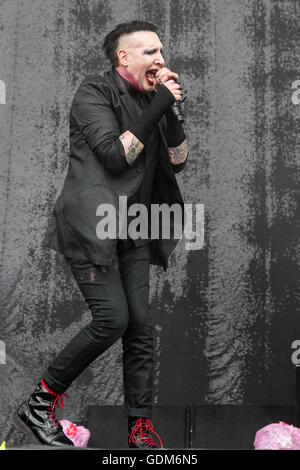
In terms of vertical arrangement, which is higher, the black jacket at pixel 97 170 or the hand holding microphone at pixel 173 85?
the hand holding microphone at pixel 173 85

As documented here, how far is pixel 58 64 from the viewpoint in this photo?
3277 millimetres

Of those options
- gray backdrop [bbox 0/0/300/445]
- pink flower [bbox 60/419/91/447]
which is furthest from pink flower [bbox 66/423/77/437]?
gray backdrop [bbox 0/0/300/445]

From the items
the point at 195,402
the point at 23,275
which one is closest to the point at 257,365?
the point at 195,402

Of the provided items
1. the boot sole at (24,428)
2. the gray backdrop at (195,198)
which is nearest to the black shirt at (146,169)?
the boot sole at (24,428)

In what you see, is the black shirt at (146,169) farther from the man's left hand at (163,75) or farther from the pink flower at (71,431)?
the pink flower at (71,431)

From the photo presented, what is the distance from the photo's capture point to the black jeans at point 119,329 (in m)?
2.07

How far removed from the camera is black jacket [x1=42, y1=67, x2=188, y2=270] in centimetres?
211

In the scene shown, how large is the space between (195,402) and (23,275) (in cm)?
97

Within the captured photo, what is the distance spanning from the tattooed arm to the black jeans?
30cm

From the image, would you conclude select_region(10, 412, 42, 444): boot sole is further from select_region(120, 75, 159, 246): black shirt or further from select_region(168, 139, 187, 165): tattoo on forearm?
select_region(168, 139, 187, 165): tattoo on forearm

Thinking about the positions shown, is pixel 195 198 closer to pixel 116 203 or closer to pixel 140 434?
pixel 116 203

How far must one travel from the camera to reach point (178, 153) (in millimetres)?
2285

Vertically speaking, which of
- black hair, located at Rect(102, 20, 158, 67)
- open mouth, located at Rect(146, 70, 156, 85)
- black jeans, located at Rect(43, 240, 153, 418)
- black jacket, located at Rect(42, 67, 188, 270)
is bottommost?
black jeans, located at Rect(43, 240, 153, 418)

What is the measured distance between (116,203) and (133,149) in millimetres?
179
